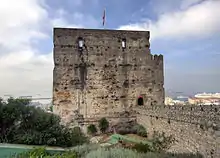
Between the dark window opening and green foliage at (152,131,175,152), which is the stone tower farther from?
green foliage at (152,131,175,152)

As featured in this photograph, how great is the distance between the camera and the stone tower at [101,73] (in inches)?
864

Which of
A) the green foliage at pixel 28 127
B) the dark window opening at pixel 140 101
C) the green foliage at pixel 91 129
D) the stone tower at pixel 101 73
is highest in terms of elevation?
the stone tower at pixel 101 73

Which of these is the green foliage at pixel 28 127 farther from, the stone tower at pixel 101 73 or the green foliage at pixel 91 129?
the stone tower at pixel 101 73

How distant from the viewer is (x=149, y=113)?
1914 centimetres

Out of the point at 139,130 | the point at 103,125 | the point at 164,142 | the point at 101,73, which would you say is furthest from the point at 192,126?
the point at 101,73

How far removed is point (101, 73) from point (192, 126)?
440 inches

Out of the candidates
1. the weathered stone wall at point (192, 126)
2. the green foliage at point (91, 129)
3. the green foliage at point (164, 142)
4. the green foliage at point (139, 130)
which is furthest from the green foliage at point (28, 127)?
the green foliage at point (91, 129)

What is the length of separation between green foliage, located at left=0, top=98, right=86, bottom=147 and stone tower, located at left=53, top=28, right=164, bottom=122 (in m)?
7.29

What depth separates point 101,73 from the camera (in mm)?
22516

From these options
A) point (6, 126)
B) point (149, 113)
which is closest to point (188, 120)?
point (149, 113)

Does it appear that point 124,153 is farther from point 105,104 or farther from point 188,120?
point 105,104

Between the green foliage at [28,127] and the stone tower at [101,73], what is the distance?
729 centimetres

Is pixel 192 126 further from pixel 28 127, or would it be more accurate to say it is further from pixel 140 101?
pixel 140 101

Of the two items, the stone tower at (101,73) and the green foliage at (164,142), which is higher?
the stone tower at (101,73)
